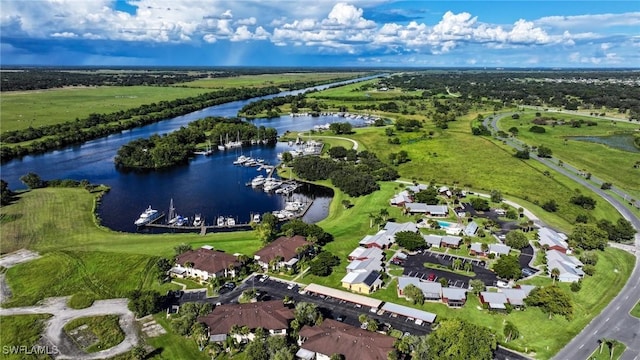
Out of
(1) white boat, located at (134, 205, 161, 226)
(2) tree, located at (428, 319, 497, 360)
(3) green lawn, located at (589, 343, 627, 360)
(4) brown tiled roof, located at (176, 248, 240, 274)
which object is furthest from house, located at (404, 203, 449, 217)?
(1) white boat, located at (134, 205, 161, 226)

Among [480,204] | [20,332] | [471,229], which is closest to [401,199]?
[480,204]

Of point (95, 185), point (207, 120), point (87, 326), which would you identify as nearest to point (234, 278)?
point (87, 326)

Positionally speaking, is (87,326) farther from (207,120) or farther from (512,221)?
(207,120)

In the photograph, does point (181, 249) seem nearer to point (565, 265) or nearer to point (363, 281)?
point (363, 281)

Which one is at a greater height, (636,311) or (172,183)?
(172,183)

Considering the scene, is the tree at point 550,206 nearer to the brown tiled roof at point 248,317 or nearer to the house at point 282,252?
the house at point 282,252

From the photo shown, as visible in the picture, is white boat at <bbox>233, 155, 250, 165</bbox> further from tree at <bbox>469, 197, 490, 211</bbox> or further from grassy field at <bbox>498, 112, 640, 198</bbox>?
grassy field at <bbox>498, 112, 640, 198</bbox>

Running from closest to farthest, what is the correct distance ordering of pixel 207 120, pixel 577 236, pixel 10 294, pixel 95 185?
1. pixel 10 294
2. pixel 577 236
3. pixel 95 185
4. pixel 207 120

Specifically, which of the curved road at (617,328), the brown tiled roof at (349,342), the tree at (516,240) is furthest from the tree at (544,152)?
the brown tiled roof at (349,342)
